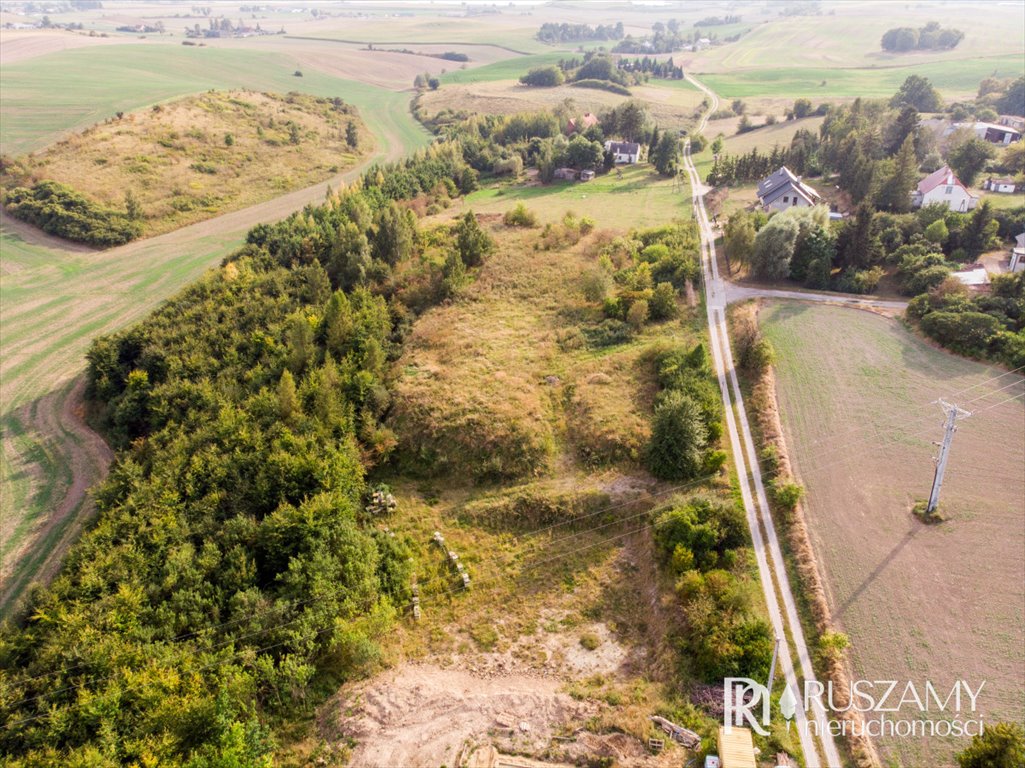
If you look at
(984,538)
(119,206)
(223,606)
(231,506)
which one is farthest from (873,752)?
(119,206)

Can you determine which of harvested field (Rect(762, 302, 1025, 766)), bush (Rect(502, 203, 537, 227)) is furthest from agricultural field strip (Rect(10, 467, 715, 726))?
bush (Rect(502, 203, 537, 227))

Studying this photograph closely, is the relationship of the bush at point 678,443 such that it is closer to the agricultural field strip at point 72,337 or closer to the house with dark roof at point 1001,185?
the agricultural field strip at point 72,337

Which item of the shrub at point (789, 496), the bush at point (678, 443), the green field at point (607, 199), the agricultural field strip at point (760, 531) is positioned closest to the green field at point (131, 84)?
the green field at point (607, 199)

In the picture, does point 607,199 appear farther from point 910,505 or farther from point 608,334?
point 910,505

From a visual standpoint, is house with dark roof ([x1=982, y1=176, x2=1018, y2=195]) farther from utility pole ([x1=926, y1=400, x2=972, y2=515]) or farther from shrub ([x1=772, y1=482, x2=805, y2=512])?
shrub ([x1=772, y1=482, x2=805, y2=512])

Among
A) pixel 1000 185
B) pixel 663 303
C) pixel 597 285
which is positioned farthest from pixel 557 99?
pixel 663 303

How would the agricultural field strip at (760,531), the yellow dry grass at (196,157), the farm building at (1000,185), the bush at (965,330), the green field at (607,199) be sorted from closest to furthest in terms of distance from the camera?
the agricultural field strip at (760,531), the bush at (965,330), the farm building at (1000,185), the green field at (607,199), the yellow dry grass at (196,157)
